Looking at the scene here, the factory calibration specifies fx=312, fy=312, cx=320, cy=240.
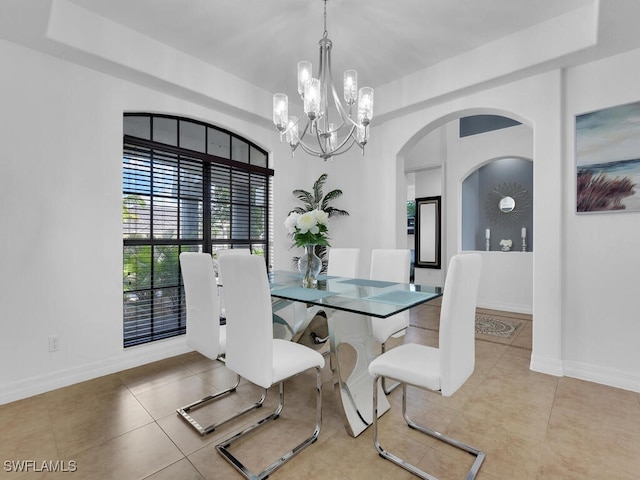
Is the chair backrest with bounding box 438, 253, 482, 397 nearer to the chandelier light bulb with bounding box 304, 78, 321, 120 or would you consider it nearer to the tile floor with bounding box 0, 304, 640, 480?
the tile floor with bounding box 0, 304, 640, 480

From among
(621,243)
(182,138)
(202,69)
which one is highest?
(202,69)

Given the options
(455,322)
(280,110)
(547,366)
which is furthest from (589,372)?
(280,110)

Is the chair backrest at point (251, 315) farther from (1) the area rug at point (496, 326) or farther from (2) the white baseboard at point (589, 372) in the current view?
(1) the area rug at point (496, 326)

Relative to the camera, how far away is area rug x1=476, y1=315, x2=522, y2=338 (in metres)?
3.94

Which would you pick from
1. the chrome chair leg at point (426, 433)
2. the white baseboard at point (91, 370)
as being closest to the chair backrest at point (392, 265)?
the chrome chair leg at point (426, 433)

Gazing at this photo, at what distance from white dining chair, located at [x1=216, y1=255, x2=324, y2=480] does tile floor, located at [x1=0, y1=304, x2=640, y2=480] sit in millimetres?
82

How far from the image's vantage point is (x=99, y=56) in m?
2.55

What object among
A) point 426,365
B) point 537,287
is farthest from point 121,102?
point 537,287

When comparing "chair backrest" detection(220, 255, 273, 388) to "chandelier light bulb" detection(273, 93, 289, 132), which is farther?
"chandelier light bulb" detection(273, 93, 289, 132)

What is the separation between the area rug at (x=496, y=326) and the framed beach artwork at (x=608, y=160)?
6.13 feet

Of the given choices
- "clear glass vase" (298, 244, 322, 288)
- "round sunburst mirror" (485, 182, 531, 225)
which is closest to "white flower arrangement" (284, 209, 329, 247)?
"clear glass vase" (298, 244, 322, 288)

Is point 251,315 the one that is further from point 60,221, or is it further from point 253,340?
point 60,221

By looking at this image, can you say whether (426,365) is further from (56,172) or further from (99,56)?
(99,56)

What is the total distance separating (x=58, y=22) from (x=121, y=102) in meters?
0.66
